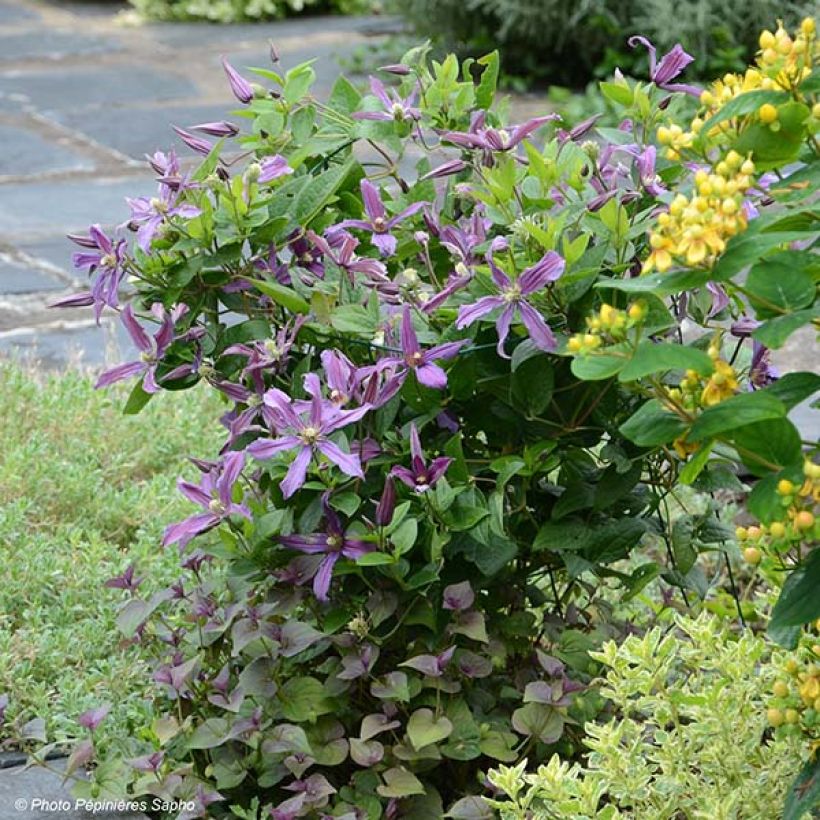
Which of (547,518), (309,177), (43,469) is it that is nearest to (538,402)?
(547,518)

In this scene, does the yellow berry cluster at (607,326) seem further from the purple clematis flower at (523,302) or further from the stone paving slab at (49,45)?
the stone paving slab at (49,45)

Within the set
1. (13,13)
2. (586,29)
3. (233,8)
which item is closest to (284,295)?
(586,29)

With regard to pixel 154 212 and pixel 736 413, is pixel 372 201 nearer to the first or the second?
pixel 154 212

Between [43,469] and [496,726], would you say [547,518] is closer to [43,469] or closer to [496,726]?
[496,726]

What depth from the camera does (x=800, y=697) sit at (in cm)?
173

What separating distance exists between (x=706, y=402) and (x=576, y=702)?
0.83m

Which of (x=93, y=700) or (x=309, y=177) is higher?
(x=309, y=177)

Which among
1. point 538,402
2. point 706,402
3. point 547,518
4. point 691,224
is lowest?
point 547,518

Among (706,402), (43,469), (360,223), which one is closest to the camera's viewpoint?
(706,402)

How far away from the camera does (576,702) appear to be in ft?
7.10

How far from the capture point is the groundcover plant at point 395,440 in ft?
6.27

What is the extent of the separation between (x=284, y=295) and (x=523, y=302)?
343 millimetres

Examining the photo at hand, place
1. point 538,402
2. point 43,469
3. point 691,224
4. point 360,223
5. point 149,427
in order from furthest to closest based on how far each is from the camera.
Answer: point 149,427, point 43,469, point 360,223, point 538,402, point 691,224

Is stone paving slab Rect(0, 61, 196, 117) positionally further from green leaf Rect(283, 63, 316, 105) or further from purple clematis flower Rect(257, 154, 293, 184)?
purple clematis flower Rect(257, 154, 293, 184)
